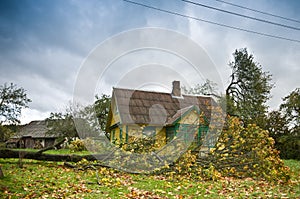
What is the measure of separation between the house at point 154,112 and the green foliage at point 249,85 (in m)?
4.78

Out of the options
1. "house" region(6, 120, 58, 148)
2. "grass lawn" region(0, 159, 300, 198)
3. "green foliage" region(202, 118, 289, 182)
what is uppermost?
"house" region(6, 120, 58, 148)

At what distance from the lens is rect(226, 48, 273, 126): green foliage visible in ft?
68.8

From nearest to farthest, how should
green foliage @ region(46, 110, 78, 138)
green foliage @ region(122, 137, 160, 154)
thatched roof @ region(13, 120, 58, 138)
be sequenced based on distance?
green foliage @ region(122, 137, 160, 154), green foliage @ region(46, 110, 78, 138), thatched roof @ region(13, 120, 58, 138)

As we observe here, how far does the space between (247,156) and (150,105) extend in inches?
390

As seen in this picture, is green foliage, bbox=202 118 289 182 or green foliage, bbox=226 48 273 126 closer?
green foliage, bbox=202 118 289 182

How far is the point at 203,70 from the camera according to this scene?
9.48m

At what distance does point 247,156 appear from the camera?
7.31 meters

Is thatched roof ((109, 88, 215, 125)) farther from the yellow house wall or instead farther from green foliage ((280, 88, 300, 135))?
green foliage ((280, 88, 300, 135))

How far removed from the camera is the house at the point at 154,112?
49.1 ft

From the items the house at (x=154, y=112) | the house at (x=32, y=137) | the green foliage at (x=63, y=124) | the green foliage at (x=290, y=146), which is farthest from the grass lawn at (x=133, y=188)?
the house at (x=32, y=137)

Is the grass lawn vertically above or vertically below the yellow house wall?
below

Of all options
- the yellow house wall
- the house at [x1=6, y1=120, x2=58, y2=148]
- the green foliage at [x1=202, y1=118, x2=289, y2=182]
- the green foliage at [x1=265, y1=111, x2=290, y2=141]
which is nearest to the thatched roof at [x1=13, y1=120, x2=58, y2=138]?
the house at [x1=6, y1=120, x2=58, y2=148]

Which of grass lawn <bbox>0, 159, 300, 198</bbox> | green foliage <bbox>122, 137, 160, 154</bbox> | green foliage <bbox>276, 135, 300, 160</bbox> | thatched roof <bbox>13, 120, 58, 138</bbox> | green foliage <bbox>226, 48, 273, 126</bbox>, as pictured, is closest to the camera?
grass lawn <bbox>0, 159, 300, 198</bbox>

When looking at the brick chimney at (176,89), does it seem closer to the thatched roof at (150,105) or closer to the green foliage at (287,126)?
the thatched roof at (150,105)
